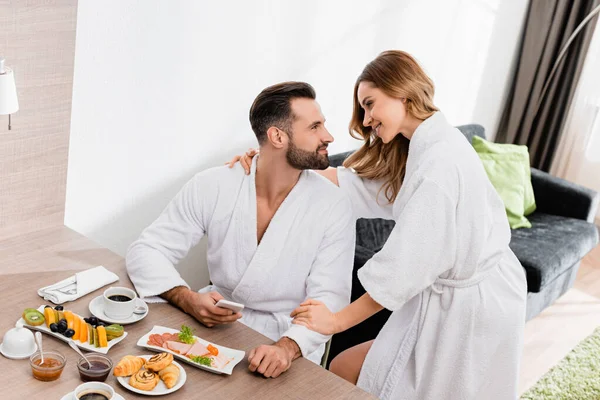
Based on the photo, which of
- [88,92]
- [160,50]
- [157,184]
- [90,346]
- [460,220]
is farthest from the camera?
[157,184]

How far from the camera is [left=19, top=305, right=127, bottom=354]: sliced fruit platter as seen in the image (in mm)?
1681

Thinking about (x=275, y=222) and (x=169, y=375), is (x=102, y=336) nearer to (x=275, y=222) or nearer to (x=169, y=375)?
(x=169, y=375)

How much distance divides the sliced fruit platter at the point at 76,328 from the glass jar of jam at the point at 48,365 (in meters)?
0.09

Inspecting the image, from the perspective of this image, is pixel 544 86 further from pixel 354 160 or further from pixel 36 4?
pixel 36 4

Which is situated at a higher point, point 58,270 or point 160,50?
point 160,50

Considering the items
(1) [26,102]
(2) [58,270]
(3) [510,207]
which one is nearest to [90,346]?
(2) [58,270]

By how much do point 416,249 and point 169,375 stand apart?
28.3 inches

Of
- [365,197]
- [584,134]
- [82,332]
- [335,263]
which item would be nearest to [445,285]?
[335,263]

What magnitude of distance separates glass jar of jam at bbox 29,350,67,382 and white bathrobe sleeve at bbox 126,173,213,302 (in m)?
0.45

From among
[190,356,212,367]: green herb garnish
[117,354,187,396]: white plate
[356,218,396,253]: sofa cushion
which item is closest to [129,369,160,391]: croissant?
[117,354,187,396]: white plate

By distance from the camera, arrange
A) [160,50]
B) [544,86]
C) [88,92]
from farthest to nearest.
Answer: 1. [544,86]
2. [160,50]
3. [88,92]

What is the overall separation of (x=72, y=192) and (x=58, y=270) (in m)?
0.43

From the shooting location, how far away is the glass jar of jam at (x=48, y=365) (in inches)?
60.4

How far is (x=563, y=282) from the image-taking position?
378 centimetres
